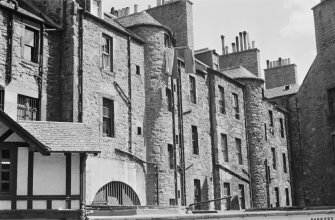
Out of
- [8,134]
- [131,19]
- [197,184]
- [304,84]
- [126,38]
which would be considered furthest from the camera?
[304,84]

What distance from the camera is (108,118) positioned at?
839 inches

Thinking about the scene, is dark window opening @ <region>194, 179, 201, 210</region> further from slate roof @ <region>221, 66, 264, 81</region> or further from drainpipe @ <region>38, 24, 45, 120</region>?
drainpipe @ <region>38, 24, 45, 120</region>

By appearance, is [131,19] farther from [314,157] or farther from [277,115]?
[277,115]

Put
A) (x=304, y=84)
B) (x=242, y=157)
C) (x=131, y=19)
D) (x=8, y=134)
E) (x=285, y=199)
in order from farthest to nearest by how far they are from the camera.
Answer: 1. (x=285, y=199)
2. (x=242, y=157)
3. (x=304, y=84)
4. (x=131, y=19)
5. (x=8, y=134)

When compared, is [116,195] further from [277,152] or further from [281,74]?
[281,74]

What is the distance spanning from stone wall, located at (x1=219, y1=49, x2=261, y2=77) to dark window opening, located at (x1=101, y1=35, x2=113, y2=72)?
1845 centimetres

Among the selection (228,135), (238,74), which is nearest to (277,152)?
(238,74)

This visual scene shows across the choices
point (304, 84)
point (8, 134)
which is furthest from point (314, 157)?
point (8, 134)

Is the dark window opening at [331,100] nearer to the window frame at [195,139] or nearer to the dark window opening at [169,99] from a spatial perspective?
the window frame at [195,139]

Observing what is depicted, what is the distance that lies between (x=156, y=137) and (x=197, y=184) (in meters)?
4.90

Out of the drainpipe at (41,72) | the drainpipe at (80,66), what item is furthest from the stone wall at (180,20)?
the drainpipe at (41,72)

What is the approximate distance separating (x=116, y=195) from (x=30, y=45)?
6709 mm

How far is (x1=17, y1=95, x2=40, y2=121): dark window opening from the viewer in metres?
18.2

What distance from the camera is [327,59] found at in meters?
27.9
